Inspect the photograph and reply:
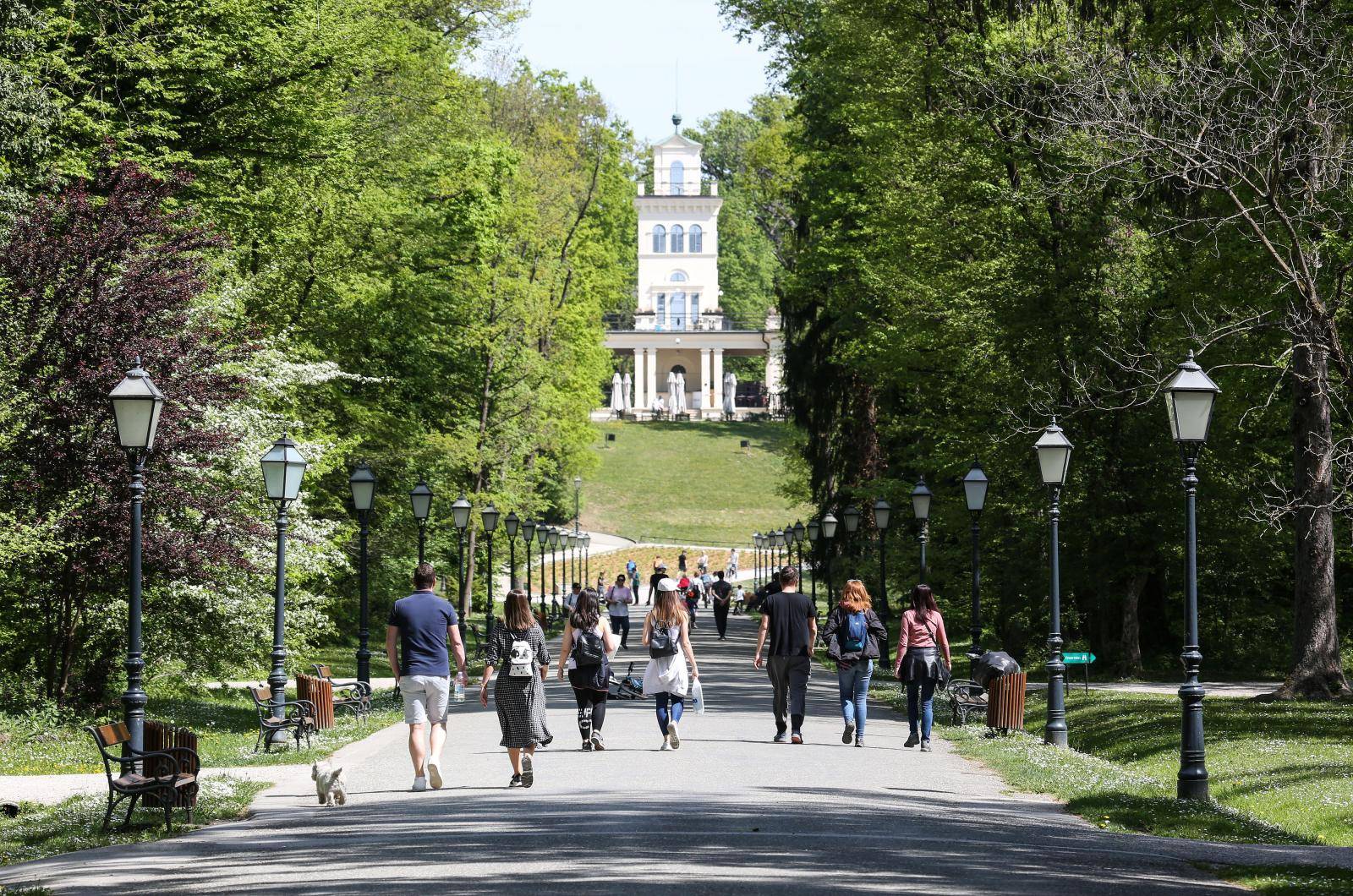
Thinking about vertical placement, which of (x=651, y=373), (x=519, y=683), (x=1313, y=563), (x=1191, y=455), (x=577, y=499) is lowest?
(x=519, y=683)

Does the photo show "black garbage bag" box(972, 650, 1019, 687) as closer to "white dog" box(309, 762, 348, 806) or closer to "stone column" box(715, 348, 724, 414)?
"white dog" box(309, 762, 348, 806)

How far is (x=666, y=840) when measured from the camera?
10109mm

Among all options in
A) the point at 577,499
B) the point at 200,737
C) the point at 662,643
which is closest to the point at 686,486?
the point at 577,499

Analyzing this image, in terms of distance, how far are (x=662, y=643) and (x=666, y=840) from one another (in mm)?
7181

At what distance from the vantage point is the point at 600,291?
2494 inches

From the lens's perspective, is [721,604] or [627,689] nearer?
[627,689]

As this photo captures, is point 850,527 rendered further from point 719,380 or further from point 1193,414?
point 719,380

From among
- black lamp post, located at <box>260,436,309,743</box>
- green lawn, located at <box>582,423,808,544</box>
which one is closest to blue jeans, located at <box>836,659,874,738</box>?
black lamp post, located at <box>260,436,309,743</box>

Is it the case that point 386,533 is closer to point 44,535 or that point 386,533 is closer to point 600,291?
point 44,535

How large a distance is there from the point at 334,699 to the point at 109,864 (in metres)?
11.9

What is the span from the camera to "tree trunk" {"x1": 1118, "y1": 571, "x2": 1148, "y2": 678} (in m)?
28.3

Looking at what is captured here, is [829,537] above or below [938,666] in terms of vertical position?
above

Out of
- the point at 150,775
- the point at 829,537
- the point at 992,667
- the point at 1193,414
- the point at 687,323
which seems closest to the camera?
the point at 150,775

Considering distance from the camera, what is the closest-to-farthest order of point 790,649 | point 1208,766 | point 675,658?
1. point 1208,766
2. point 675,658
3. point 790,649
